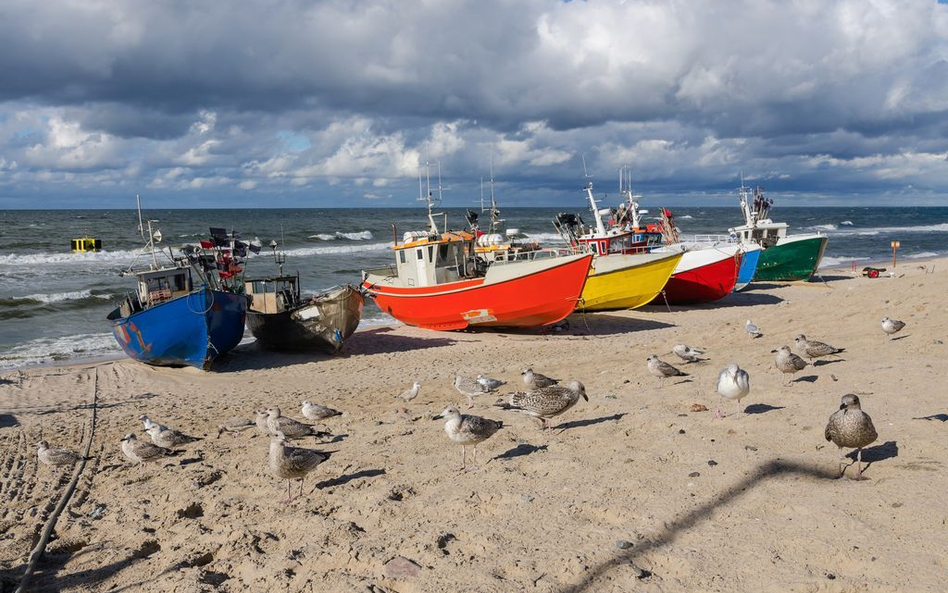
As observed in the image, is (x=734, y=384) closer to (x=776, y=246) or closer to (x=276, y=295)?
(x=276, y=295)

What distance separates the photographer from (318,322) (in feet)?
62.0

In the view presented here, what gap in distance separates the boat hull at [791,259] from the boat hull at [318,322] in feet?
67.0

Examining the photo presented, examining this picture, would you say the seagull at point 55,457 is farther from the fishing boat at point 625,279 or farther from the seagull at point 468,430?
the fishing boat at point 625,279

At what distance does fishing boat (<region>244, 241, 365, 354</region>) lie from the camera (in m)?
18.8

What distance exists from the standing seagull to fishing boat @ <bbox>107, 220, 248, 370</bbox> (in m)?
14.3

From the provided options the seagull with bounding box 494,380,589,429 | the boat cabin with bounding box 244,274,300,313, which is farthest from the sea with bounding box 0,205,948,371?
the seagull with bounding box 494,380,589,429

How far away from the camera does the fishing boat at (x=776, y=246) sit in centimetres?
3162

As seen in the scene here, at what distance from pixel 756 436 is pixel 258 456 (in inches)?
239

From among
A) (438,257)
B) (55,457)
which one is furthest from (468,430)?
(438,257)

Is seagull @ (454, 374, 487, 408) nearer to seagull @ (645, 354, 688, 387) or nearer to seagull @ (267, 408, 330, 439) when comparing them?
seagull @ (267, 408, 330, 439)

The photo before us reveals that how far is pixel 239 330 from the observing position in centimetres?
1844

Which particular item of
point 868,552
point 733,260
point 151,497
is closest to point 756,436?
point 868,552

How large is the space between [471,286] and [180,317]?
7686 mm

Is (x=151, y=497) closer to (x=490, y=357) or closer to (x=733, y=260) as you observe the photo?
(x=490, y=357)
